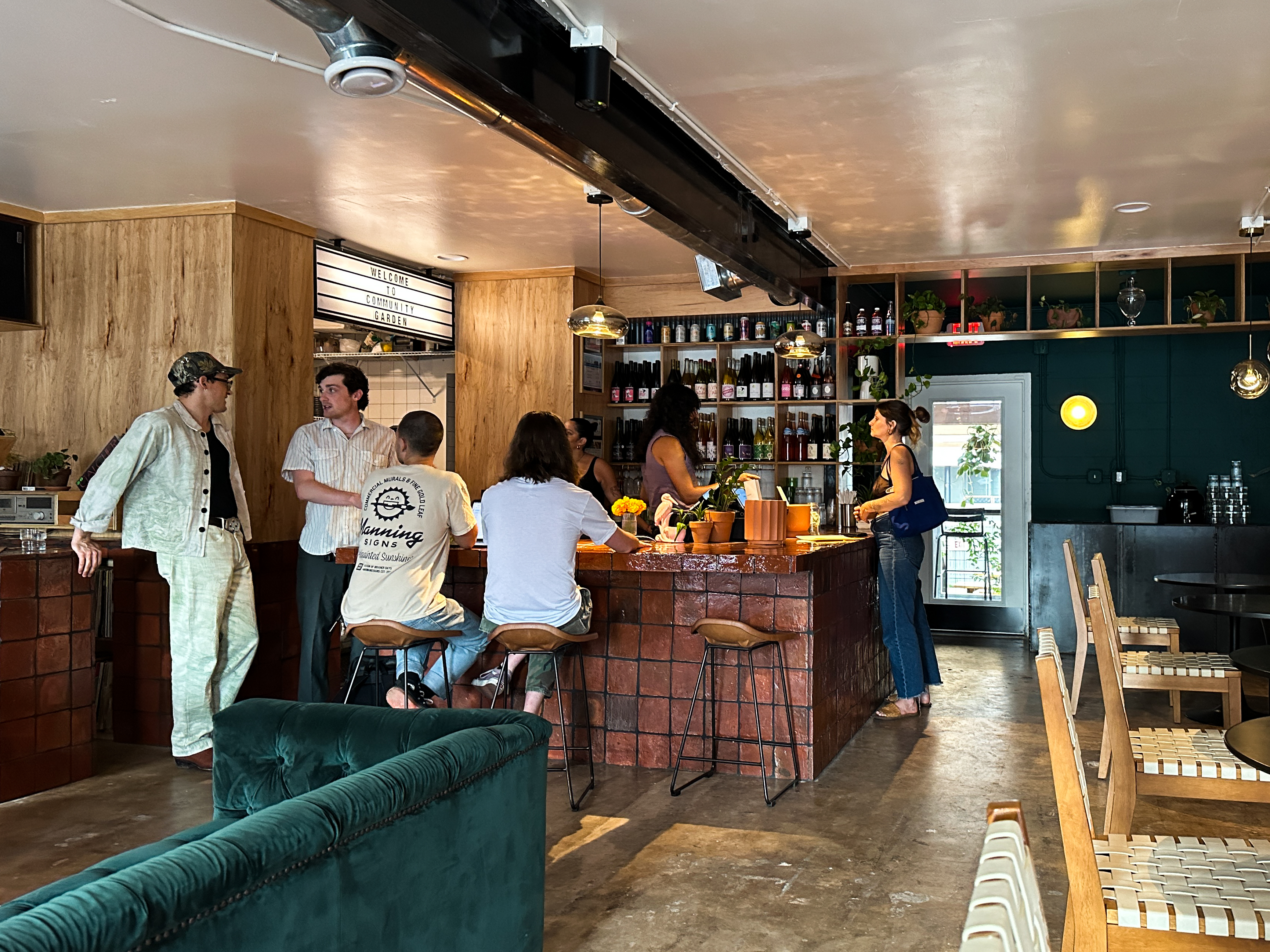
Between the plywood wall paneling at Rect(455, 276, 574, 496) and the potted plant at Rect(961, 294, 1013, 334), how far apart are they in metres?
2.83

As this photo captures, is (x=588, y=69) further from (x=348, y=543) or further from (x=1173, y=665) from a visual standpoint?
(x=1173, y=665)

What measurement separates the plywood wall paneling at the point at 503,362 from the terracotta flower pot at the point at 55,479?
2842 mm

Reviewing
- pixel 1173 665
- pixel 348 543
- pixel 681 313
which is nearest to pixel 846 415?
pixel 681 313

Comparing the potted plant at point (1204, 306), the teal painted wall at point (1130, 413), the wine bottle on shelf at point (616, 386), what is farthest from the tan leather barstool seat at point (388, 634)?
the teal painted wall at point (1130, 413)

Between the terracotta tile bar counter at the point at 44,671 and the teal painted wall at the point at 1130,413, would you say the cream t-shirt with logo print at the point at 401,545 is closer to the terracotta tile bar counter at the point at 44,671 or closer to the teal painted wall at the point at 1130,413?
the terracotta tile bar counter at the point at 44,671

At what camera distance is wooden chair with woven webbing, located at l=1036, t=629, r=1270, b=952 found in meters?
1.91

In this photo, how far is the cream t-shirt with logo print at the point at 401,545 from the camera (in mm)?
4246

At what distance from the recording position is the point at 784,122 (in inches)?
179

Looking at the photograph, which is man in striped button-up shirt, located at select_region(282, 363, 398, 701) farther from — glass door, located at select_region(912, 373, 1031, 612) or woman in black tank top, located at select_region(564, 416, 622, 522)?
glass door, located at select_region(912, 373, 1031, 612)

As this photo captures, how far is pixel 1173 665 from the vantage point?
15.9ft

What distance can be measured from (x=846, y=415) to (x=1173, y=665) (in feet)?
11.6

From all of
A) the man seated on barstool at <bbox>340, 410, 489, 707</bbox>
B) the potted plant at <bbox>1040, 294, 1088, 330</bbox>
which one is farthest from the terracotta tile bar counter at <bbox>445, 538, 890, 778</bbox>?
the potted plant at <bbox>1040, 294, 1088, 330</bbox>

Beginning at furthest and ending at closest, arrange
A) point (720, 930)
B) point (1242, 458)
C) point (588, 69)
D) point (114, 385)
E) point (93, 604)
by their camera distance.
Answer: point (1242, 458), point (114, 385), point (93, 604), point (588, 69), point (720, 930)

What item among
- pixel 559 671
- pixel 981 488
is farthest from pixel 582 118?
pixel 981 488
